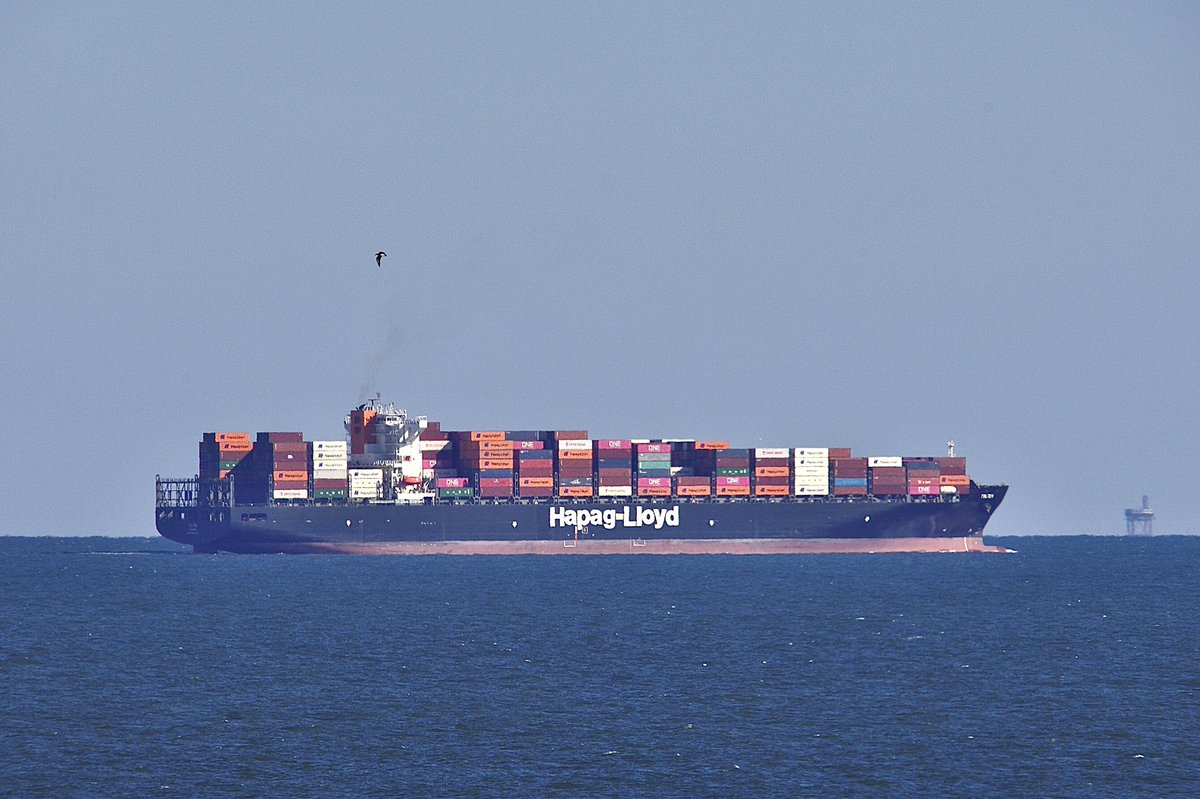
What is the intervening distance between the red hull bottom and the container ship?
0.11 meters

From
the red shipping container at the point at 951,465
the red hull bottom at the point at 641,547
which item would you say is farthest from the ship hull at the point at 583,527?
the red shipping container at the point at 951,465

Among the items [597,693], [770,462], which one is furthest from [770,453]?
[597,693]

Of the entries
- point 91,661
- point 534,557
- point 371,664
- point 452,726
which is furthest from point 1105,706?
point 534,557

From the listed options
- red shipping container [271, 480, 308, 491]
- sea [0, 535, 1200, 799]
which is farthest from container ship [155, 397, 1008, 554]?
sea [0, 535, 1200, 799]

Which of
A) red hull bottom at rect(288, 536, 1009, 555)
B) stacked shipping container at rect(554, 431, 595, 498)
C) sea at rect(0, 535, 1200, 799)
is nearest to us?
sea at rect(0, 535, 1200, 799)

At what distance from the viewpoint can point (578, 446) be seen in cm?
13938

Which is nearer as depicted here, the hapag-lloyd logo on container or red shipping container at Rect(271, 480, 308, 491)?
red shipping container at Rect(271, 480, 308, 491)

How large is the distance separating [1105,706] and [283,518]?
8872 centimetres

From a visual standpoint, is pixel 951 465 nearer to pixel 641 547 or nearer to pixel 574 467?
pixel 641 547

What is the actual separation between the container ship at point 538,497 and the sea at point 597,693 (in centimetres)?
2792

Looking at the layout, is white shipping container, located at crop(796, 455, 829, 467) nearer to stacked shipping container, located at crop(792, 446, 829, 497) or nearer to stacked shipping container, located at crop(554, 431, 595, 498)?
stacked shipping container, located at crop(792, 446, 829, 497)

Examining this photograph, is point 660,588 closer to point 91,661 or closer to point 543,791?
point 91,661

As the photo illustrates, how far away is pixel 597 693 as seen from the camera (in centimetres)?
5700

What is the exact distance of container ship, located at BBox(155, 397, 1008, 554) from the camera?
441 ft
